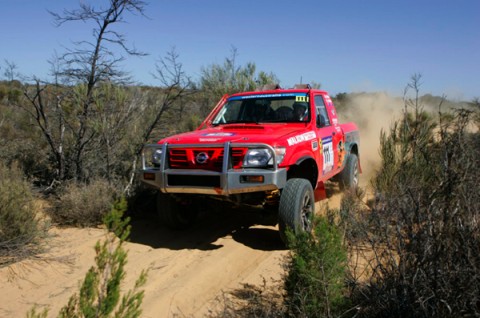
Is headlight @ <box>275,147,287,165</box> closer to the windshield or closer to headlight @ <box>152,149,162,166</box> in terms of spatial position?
the windshield

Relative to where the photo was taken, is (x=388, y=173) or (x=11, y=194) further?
(x=388, y=173)

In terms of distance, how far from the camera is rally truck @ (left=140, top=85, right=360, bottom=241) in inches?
193

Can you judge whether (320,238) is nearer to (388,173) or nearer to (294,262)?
(294,262)

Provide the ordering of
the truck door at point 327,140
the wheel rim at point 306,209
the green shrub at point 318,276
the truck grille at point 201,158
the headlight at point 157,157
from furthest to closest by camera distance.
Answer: the truck door at point 327,140 < the headlight at point 157,157 < the wheel rim at point 306,209 < the truck grille at point 201,158 < the green shrub at point 318,276

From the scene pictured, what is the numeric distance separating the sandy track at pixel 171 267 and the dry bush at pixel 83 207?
0.26 m

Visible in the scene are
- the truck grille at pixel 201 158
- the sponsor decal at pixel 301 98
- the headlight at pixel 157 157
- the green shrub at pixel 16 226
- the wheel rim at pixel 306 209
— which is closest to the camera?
the green shrub at pixel 16 226

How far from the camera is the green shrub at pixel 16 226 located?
16.1 ft

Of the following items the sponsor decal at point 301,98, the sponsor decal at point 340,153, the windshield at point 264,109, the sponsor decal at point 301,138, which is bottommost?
the sponsor decal at point 340,153

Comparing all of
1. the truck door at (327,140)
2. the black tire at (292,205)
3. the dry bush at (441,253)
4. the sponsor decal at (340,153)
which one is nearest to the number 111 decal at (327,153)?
the truck door at (327,140)

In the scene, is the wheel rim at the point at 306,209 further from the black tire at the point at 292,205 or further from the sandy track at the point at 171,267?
the sandy track at the point at 171,267

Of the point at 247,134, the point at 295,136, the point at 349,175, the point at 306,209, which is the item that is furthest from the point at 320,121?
the point at 349,175

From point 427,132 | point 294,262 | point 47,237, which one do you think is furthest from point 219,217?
point 427,132

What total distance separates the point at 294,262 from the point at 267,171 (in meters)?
1.56

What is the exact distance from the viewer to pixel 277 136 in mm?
5180
